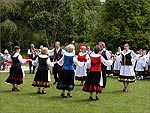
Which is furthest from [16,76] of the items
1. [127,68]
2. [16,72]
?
[127,68]

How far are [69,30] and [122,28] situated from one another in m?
5.25

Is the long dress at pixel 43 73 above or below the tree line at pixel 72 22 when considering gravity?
below

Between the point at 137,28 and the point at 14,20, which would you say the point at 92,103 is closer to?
the point at 137,28

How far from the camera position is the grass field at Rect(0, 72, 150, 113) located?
920 cm

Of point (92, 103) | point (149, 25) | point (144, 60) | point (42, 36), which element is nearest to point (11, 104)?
point (92, 103)

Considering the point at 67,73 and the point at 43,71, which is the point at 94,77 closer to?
the point at 67,73

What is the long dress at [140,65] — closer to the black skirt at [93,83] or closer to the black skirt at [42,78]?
the black skirt at [42,78]

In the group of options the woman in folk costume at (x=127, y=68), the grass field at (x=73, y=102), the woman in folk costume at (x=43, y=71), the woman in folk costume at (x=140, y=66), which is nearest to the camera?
the grass field at (x=73, y=102)

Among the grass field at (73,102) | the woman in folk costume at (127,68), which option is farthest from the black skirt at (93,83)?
the woman in folk costume at (127,68)

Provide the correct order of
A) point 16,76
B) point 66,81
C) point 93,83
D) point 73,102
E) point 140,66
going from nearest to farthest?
point 73,102 → point 93,83 → point 66,81 → point 16,76 → point 140,66

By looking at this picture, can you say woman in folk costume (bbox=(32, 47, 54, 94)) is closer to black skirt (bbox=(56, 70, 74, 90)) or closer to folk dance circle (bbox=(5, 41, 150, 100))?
folk dance circle (bbox=(5, 41, 150, 100))

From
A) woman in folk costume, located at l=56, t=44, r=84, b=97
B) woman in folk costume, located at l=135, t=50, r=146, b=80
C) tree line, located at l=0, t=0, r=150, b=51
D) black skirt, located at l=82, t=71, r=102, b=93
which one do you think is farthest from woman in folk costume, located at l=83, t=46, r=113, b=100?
tree line, located at l=0, t=0, r=150, b=51

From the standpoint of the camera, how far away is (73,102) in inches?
410

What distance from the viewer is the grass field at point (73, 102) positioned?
30.2 ft
